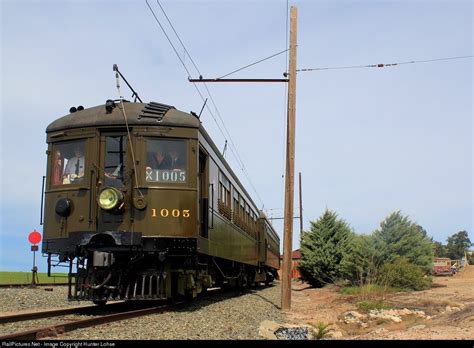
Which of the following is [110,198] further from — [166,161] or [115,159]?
[166,161]

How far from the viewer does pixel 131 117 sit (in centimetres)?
930

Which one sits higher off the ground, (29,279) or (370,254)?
(370,254)

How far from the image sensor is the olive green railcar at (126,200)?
882 cm

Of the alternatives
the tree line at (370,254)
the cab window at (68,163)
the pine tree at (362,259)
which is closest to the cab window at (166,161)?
the cab window at (68,163)

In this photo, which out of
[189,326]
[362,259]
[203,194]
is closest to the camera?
[189,326]

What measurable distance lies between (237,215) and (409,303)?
5.16 m

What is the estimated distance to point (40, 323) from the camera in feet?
25.5

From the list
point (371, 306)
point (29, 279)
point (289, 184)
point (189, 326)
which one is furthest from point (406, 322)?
point (29, 279)

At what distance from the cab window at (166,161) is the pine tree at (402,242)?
517 inches

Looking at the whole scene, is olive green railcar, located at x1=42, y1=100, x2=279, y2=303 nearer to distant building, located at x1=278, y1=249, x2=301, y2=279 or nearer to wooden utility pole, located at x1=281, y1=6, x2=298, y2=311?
wooden utility pole, located at x1=281, y1=6, x2=298, y2=311

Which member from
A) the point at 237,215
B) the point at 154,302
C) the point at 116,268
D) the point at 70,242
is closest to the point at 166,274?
the point at 116,268

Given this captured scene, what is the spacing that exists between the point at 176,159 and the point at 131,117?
3.55 feet

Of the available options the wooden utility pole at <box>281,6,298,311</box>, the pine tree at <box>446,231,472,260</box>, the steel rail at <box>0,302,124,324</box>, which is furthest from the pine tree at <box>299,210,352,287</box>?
the pine tree at <box>446,231,472,260</box>
